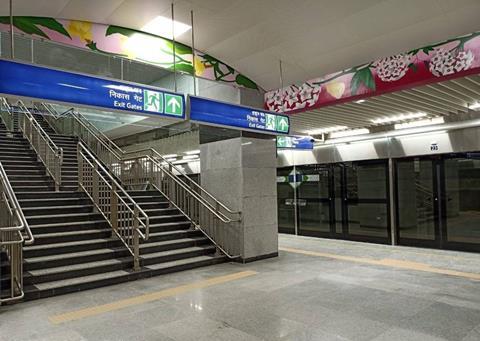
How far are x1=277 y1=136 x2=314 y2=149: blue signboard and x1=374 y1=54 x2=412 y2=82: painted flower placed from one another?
2.96 m

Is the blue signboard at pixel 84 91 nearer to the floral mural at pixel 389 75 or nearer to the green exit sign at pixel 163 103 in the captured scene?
the green exit sign at pixel 163 103

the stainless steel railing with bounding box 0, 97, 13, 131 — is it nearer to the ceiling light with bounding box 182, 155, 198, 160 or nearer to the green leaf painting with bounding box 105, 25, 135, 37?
the ceiling light with bounding box 182, 155, 198, 160

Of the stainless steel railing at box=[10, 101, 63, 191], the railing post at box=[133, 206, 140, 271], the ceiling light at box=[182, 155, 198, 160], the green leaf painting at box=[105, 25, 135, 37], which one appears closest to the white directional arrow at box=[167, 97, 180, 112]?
the green leaf painting at box=[105, 25, 135, 37]

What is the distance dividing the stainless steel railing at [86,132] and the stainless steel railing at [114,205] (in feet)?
5.86

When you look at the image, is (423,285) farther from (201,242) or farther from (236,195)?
(201,242)

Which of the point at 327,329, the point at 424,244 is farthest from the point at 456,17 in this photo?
the point at 424,244

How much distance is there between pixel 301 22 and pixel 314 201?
577 cm

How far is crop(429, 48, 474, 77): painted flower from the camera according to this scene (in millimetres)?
4426

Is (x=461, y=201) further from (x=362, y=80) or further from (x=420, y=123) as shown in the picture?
(x=362, y=80)

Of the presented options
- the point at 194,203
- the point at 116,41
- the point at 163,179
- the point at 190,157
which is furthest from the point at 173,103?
the point at 190,157

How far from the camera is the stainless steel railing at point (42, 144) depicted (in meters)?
7.70

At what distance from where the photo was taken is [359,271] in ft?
18.5

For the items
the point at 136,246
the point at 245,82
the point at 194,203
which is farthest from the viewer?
the point at 194,203

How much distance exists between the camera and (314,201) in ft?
32.2
